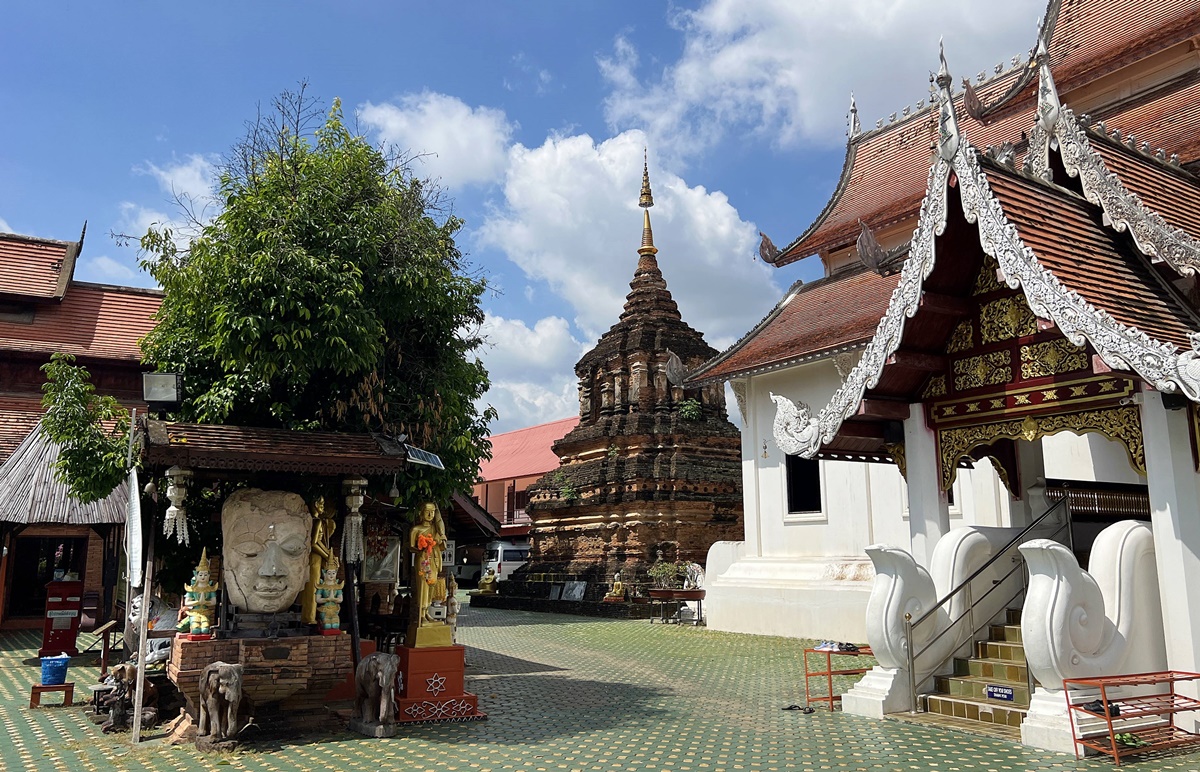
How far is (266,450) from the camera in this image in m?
7.62

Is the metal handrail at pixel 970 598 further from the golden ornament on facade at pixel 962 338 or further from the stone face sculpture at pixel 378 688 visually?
the stone face sculpture at pixel 378 688

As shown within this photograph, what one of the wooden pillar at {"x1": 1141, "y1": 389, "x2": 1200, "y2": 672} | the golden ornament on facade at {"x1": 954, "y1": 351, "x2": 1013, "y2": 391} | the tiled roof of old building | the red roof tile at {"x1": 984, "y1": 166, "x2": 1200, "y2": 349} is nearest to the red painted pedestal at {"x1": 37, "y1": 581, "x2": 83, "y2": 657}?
the golden ornament on facade at {"x1": 954, "y1": 351, "x2": 1013, "y2": 391}

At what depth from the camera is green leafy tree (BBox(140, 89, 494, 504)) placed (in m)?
8.41

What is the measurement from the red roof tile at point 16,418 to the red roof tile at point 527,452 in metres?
23.0

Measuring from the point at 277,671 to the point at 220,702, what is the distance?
60cm

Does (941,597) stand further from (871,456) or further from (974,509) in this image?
(974,509)

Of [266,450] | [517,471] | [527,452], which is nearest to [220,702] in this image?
[266,450]

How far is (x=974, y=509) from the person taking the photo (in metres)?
12.9

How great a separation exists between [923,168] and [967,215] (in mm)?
10400

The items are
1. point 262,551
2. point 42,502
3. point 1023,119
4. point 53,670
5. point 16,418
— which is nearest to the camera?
point 262,551

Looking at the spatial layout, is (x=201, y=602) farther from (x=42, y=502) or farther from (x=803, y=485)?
(x=803, y=485)

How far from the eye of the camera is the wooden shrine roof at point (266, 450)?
24.0 ft

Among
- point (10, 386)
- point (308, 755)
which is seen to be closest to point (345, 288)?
point (308, 755)

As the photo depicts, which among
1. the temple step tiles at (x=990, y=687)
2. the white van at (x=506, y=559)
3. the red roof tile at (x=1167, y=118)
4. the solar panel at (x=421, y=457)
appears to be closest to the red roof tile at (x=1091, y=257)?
the temple step tiles at (x=990, y=687)
